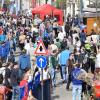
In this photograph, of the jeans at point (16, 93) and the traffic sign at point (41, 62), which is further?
the traffic sign at point (41, 62)

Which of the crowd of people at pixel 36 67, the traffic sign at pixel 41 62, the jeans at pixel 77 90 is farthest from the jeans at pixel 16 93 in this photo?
the jeans at pixel 77 90

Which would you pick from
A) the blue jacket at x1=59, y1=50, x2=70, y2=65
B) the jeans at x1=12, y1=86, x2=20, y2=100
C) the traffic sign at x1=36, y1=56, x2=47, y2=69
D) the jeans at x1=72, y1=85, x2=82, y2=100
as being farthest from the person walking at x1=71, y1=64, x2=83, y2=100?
the blue jacket at x1=59, y1=50, x2=70, y2=65

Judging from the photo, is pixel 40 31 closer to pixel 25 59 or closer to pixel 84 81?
pixel 25 59

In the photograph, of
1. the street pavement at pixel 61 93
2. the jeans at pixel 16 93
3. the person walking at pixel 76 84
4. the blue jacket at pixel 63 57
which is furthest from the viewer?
the blue jacket at pixel 63 57

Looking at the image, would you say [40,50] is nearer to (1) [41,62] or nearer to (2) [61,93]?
(1) [41,62]

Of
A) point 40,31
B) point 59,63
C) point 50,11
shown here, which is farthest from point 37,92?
point 50,11

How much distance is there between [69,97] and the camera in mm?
19406

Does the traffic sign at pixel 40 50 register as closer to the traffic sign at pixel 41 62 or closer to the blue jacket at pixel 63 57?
the traffic sign at pixel 41 62

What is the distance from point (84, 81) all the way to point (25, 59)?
620 centimetres

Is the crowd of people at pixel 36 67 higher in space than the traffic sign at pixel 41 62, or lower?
lower

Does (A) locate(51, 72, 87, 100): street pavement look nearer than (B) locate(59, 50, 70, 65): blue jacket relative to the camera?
Yes

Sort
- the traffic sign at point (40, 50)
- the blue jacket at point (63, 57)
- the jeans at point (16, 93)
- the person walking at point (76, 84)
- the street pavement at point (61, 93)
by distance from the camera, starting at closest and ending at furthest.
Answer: the jeans at point (16, 93), the person walking at point (76, 84), the traffic sign at point (40, 50), the street pavement at point (61, 93), the blue jacket at point (63, 57)

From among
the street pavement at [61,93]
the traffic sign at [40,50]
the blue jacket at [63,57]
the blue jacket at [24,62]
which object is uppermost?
the traffic sign at [40,50]

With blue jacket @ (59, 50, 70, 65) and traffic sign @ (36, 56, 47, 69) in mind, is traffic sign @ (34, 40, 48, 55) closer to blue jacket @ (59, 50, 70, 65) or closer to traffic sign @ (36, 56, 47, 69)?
traffic sign @ (36, 56, 47, 69)
